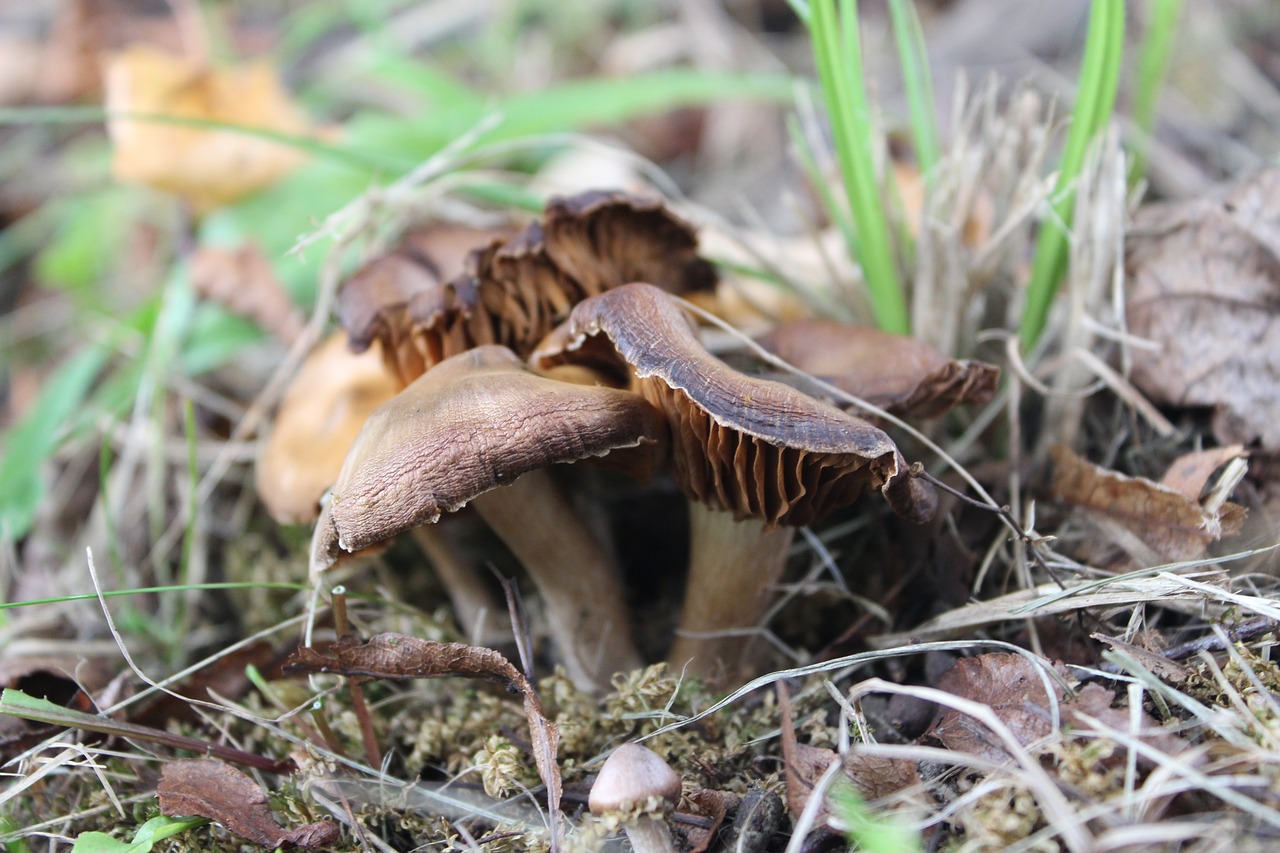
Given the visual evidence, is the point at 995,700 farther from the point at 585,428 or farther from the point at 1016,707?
the point at 585,428

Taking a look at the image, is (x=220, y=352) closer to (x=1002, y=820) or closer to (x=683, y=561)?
(x=683, y=561)

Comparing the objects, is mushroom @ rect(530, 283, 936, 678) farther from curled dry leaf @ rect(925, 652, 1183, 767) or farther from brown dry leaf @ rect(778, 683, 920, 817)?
brown dry leaf @ rect(778, 683, 920, 817)

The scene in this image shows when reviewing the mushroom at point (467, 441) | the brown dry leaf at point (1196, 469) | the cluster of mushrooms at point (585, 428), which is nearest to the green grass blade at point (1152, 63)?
the brown dry leaf at point (1196, 469)

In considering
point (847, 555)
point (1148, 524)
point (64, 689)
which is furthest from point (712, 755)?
point (64, 689)

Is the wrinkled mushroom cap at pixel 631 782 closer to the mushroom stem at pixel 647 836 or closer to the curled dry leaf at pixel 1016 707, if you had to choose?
the mushroom stem at pixel 647 836

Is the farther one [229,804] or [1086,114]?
[1086,114]

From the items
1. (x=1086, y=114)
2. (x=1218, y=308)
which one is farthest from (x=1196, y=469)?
(x=1086, y=114)
